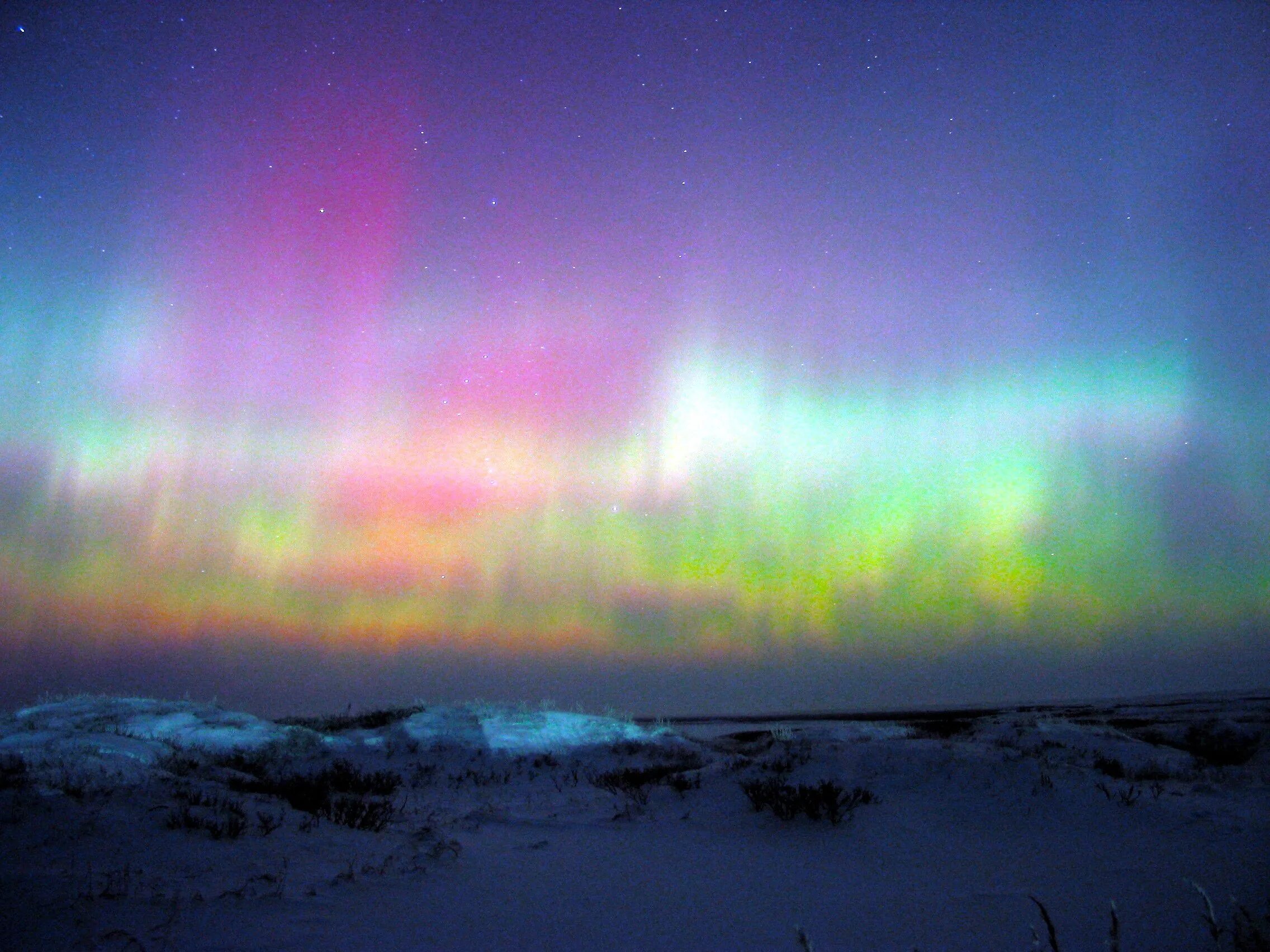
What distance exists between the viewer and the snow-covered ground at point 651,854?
488 centimetres

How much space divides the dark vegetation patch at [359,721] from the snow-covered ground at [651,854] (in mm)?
10576

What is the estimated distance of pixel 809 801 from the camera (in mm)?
8172

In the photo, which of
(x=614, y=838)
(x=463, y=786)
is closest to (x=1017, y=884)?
(x=614, y=838)

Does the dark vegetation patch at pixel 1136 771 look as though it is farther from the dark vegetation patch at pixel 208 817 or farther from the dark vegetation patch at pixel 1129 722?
the dark vegetation patch at pixel 1129 722

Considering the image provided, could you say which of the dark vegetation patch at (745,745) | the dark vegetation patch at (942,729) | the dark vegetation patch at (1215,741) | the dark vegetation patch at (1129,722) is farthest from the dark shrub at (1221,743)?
the dark vegetation patch at (745,745)

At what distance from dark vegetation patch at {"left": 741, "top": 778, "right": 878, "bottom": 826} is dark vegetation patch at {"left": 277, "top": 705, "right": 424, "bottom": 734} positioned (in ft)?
55.6

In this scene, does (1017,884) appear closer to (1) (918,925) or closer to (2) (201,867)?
(1) (918,925)

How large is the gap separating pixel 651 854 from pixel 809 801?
198cm

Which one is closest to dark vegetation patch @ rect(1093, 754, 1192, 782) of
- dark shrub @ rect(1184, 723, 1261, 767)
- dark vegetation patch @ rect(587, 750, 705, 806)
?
dark shrub @ rect(1184, 723, 1261, 767)

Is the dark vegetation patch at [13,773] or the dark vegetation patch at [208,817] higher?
the dark vegetation patch at [13,773]

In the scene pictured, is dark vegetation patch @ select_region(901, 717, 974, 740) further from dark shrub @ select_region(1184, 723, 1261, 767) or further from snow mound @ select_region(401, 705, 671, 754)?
snow mound @ select_region(401, 705, 671, 754)

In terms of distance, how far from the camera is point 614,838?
26.8 feet

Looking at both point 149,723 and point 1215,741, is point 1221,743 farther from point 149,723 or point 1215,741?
point 149,723

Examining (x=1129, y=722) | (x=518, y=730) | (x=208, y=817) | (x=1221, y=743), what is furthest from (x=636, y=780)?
(x=1129, y=722)
